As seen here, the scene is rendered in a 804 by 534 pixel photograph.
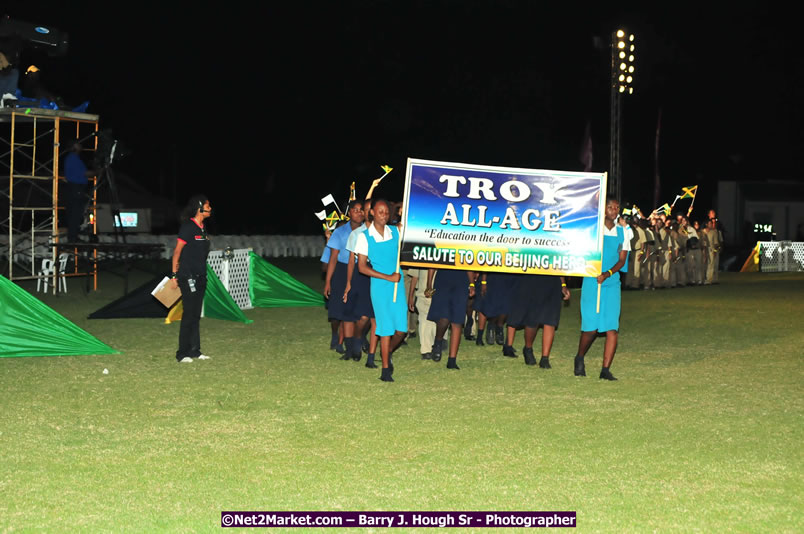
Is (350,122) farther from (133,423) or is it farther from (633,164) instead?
(133,423)

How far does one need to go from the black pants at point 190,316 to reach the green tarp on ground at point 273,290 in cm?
714

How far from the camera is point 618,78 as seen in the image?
18.0m

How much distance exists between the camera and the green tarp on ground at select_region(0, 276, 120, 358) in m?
11.6

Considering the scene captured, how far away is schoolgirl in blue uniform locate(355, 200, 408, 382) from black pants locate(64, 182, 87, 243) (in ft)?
39.1

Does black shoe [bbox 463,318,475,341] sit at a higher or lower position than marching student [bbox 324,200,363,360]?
lower

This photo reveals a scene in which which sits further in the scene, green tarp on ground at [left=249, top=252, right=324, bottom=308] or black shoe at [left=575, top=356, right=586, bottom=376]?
green tarp on ground at [left=249, top=252, right=324, bottom=308]

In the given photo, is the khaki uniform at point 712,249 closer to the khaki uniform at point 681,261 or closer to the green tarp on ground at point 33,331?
the khaki uniform at point 681,261

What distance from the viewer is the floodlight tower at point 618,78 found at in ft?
57.9

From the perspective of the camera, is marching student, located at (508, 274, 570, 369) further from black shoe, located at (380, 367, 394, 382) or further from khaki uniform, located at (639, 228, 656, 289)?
khaki uniform, located at (639, 228, 656, 289)

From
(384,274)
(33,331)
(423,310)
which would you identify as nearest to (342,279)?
(423,310)

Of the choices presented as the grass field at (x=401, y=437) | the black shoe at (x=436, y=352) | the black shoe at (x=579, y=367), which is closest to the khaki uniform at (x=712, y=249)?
the grass field at (x=401, y=437)

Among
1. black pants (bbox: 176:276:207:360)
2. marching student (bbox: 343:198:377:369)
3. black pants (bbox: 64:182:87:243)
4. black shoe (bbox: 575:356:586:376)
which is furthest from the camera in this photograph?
black pants (bbox: 64:182:87:243)

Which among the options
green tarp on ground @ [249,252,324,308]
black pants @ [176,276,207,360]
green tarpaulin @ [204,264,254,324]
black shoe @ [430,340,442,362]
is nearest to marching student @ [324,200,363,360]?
black shoe @ [430,340,442,362]

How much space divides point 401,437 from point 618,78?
12.2 metres
